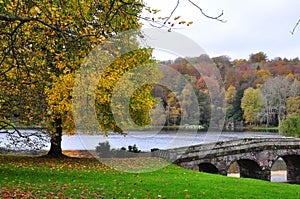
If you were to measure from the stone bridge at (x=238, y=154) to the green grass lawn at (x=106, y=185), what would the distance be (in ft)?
15.3

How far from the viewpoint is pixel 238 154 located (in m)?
22.4

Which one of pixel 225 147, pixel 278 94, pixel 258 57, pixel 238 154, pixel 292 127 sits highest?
pixel 258 57

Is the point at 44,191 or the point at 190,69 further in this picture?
the point at 190,69

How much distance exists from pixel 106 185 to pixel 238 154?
41.9 ft

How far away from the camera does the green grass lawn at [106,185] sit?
9.96 metres

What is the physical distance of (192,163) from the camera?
20469 millimetres

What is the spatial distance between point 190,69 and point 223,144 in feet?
25.6

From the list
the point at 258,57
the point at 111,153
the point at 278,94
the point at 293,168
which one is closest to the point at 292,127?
the point at 293,168

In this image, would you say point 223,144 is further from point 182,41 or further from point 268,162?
point 182,41

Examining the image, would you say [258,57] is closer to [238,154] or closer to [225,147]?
[238,154]

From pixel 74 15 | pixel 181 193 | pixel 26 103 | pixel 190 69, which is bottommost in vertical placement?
pixel 181 193

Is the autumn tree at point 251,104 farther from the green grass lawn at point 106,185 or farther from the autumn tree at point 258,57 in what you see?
the green grass lawn at point 106,185

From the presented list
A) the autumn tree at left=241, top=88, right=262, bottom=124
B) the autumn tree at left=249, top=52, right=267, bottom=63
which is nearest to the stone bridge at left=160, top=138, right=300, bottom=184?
the autumn tree at left=241, top=88, right=262, bottom=124

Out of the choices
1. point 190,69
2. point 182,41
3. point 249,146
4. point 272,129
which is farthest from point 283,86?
point 182,41
